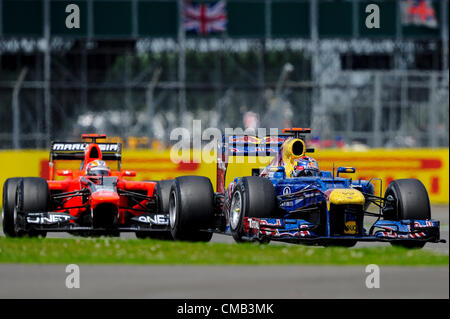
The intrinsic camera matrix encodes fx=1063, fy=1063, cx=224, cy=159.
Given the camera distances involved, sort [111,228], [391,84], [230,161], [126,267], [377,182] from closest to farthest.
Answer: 1. [126,267]
2. [111,228]
3. [230,161]
4. [377,182]
5. [391,84]

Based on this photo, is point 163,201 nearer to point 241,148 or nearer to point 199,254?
point 241,148

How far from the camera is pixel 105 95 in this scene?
49.4 meters

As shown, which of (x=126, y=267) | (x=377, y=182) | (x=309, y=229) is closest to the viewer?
(x=126, y=267)

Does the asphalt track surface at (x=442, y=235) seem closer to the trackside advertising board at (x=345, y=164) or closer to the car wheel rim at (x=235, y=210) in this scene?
the car wheel rim at (x=235, y=210)

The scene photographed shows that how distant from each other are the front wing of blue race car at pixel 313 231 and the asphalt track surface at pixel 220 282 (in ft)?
6.81

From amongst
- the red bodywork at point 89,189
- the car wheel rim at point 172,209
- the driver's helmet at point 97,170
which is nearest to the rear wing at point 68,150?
the red bodywork at point 89,189

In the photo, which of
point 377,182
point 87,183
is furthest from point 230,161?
point 377,182

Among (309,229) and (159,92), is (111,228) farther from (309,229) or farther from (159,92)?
(159,92)

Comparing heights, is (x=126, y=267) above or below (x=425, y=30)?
below

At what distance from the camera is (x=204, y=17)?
1913 inches

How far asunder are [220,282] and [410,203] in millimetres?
4602

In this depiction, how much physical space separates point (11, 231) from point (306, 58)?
36359 mm

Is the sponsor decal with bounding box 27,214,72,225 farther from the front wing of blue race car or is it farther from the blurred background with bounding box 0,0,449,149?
the blurred background with bounding box 0,0,449,149

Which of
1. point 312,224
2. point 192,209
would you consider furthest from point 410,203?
point 192,209
